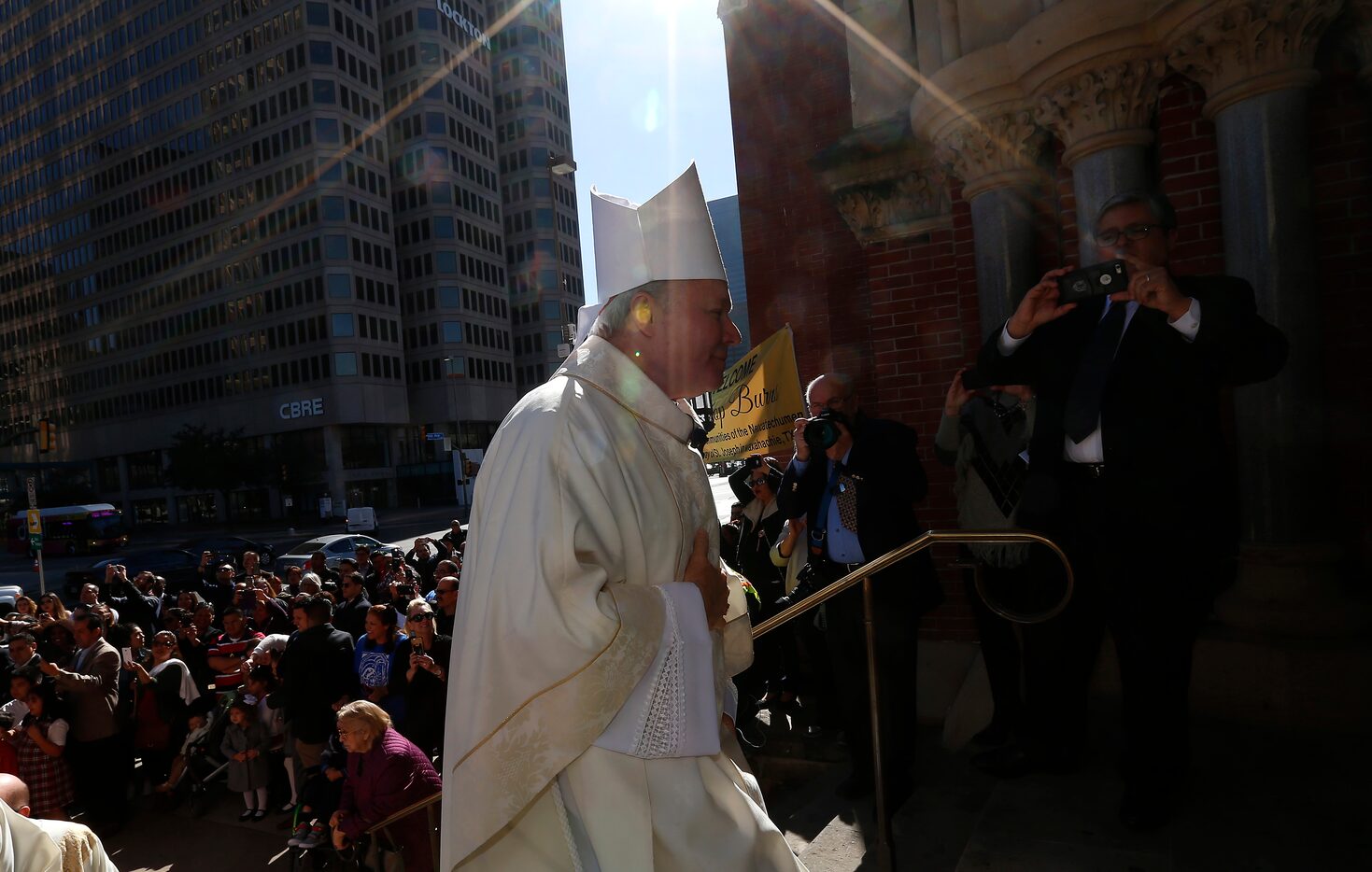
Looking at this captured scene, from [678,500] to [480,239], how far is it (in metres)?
65.1

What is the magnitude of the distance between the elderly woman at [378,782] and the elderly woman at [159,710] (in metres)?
4.10

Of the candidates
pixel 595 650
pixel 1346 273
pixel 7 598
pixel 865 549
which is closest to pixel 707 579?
pixel 595 650

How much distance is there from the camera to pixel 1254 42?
11.1 ft

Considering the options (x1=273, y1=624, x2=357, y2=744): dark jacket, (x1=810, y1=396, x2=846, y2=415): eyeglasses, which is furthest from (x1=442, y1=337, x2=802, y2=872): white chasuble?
(x1=273, y1=624, x2=357, y2=744): dark jacket

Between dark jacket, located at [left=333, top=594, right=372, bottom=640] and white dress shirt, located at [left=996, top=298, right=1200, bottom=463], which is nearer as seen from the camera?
white dress shirt, located at [left=996, top=298, right=1200, bottom=463]

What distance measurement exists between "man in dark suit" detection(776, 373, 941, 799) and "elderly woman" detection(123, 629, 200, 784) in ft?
22.5

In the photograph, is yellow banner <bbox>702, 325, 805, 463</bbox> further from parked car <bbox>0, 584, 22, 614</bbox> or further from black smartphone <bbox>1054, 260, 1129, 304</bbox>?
parked car <bbox>0, 584, 22, 614</bbox>

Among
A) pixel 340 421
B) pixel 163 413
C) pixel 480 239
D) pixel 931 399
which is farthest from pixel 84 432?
pixel 931 399

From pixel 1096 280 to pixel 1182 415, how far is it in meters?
0.54

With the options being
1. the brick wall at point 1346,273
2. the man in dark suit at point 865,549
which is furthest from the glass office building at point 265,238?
the brick wall at point 1346,273

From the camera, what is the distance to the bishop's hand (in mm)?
1668

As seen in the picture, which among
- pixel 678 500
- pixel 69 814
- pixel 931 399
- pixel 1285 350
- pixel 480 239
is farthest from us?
pixel 480 239

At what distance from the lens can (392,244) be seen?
190 ft

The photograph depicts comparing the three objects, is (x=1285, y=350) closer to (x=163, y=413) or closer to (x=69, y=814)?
(x=69, y=814)
